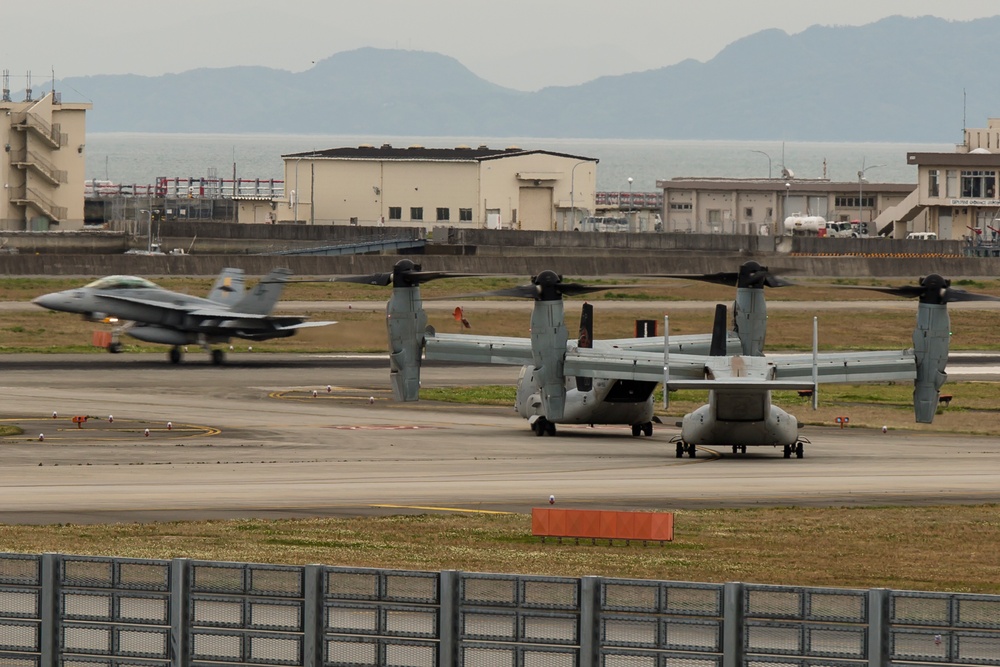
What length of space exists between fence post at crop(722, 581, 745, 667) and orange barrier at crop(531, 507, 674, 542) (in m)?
14.1

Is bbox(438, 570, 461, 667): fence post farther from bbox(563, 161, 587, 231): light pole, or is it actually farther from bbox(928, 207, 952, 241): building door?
bbox(563, 161, 587, 231): light pole

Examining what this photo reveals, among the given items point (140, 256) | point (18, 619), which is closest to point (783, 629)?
point (18, 619)

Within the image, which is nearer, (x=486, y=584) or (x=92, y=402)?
(x=486, y=584)

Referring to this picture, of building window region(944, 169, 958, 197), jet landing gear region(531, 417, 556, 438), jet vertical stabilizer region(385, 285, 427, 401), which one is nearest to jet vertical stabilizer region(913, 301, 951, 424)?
jet landing gear region(531, 417, 556, 438)

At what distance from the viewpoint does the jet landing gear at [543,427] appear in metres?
50.7

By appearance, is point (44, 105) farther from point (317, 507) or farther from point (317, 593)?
point (317, 593)

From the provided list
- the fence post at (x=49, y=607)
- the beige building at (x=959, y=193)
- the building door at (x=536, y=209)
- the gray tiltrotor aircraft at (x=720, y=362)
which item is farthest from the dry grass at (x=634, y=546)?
the building door at (x=536, y=209)

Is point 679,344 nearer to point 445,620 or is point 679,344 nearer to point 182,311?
point 182,311

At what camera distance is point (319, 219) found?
15075 centimetres

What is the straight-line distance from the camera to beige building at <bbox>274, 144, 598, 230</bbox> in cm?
14388

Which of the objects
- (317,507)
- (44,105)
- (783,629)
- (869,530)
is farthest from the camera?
(44,105)

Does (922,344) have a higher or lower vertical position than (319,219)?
lower

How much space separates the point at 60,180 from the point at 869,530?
11267cm

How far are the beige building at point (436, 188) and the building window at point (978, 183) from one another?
129 ft
